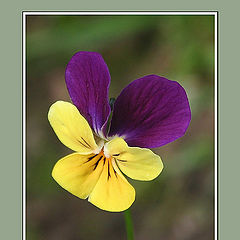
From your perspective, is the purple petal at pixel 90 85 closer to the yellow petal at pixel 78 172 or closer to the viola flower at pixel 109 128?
the viola flower at pixel 109 128

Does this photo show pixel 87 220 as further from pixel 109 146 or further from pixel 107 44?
pixel 109 146

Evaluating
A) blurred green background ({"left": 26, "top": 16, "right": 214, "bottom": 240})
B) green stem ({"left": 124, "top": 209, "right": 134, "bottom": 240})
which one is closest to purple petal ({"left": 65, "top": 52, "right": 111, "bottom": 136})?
green stem ({"left": 124, "top": 209, "right": 134, "bottom": 240})

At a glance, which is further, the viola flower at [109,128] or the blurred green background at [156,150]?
the blurred green background at [156,150]

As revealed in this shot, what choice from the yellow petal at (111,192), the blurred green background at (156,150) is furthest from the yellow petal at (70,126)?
the blurred green background at (156,150)
